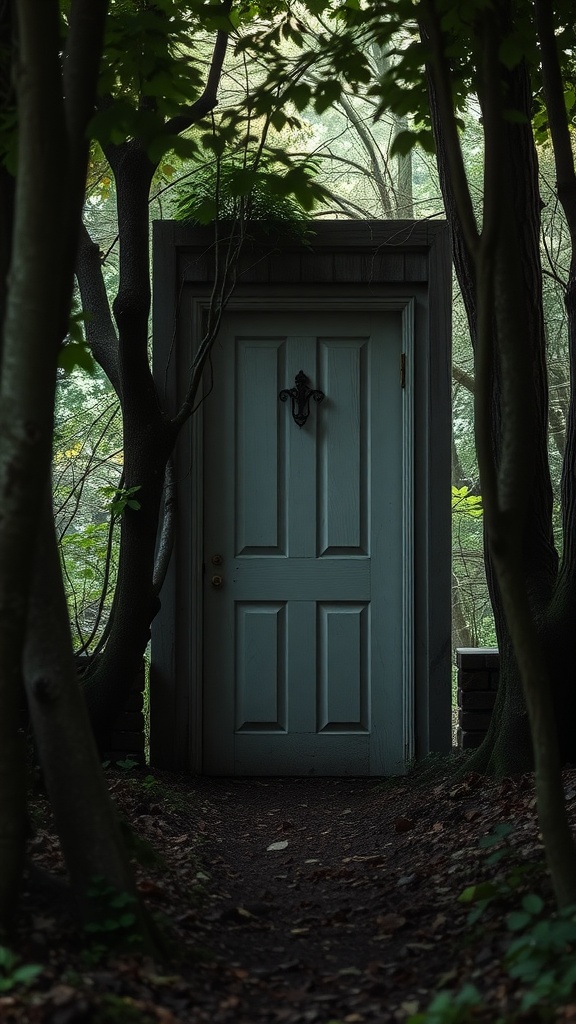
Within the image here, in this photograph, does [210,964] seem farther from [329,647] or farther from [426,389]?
[426,389]

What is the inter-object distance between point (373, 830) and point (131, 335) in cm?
232

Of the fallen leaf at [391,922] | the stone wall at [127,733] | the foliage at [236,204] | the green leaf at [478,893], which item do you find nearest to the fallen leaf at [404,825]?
the fallen leaf at [391,922]

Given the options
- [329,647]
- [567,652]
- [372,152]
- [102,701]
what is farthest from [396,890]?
[372,152]

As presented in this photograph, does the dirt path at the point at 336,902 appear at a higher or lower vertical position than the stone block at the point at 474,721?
lower

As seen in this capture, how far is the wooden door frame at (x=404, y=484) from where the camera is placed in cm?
516

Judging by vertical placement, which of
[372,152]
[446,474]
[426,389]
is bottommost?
[446,474]

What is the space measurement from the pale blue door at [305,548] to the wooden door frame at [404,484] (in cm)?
8

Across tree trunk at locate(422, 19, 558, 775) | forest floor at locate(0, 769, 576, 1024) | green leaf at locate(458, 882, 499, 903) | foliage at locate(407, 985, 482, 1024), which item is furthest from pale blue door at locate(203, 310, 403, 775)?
foliage at locate(407, 985, 482, 1024)

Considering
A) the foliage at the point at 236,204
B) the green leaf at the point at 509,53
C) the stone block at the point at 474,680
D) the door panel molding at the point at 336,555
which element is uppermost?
the foliage at the point at 236,204

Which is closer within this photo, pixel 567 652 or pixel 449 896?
pixel 449 896

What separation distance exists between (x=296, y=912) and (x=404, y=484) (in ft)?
8.75

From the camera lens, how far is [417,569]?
205 inches

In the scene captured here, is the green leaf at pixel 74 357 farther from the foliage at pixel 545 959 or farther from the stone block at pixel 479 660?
the stone block at pixel 479 660

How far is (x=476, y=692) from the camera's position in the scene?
194 inches
